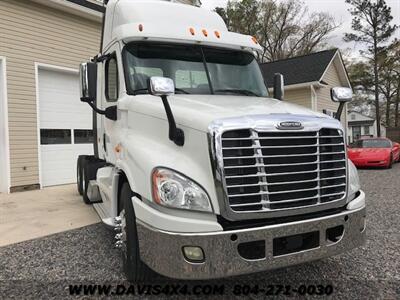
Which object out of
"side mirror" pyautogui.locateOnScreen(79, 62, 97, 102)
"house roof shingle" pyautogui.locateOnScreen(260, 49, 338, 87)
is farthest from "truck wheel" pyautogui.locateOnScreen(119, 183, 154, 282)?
"house roof shingle" pyautogui.locateOnScreen(260, 49, 338, 87)

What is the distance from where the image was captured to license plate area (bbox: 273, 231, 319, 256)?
10.6 ft

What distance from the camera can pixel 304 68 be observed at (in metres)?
21.0

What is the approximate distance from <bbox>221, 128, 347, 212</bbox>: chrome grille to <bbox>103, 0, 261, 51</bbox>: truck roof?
2030mm

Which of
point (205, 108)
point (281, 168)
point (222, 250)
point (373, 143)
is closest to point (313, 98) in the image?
point (373, 143)

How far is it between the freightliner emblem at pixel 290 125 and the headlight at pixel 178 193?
2.69 ft

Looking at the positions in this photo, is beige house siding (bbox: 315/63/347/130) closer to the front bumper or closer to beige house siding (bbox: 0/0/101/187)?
beige house siding (bbox: 0/0/101/187)

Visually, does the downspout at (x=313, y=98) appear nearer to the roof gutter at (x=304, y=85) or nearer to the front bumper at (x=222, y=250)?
the roof gutter at (x=304, y=85)

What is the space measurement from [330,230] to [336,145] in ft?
2.44

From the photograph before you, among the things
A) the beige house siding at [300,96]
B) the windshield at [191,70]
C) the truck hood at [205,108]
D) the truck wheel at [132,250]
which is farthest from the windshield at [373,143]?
the truck wheel at [132,250]

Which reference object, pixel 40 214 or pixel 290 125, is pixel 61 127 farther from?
pixel 290 125

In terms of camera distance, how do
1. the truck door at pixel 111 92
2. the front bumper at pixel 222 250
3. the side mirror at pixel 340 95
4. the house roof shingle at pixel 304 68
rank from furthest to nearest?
the house roof shingle at pixel 304 68 < the truck door at pixel 111 92 < the side mirror at pixel 340 95 < the front bumper at pixel 222 250

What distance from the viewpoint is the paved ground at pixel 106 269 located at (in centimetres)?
392

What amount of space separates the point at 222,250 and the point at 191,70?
2309 millimetres

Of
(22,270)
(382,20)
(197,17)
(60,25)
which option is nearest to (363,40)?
(382,20)
